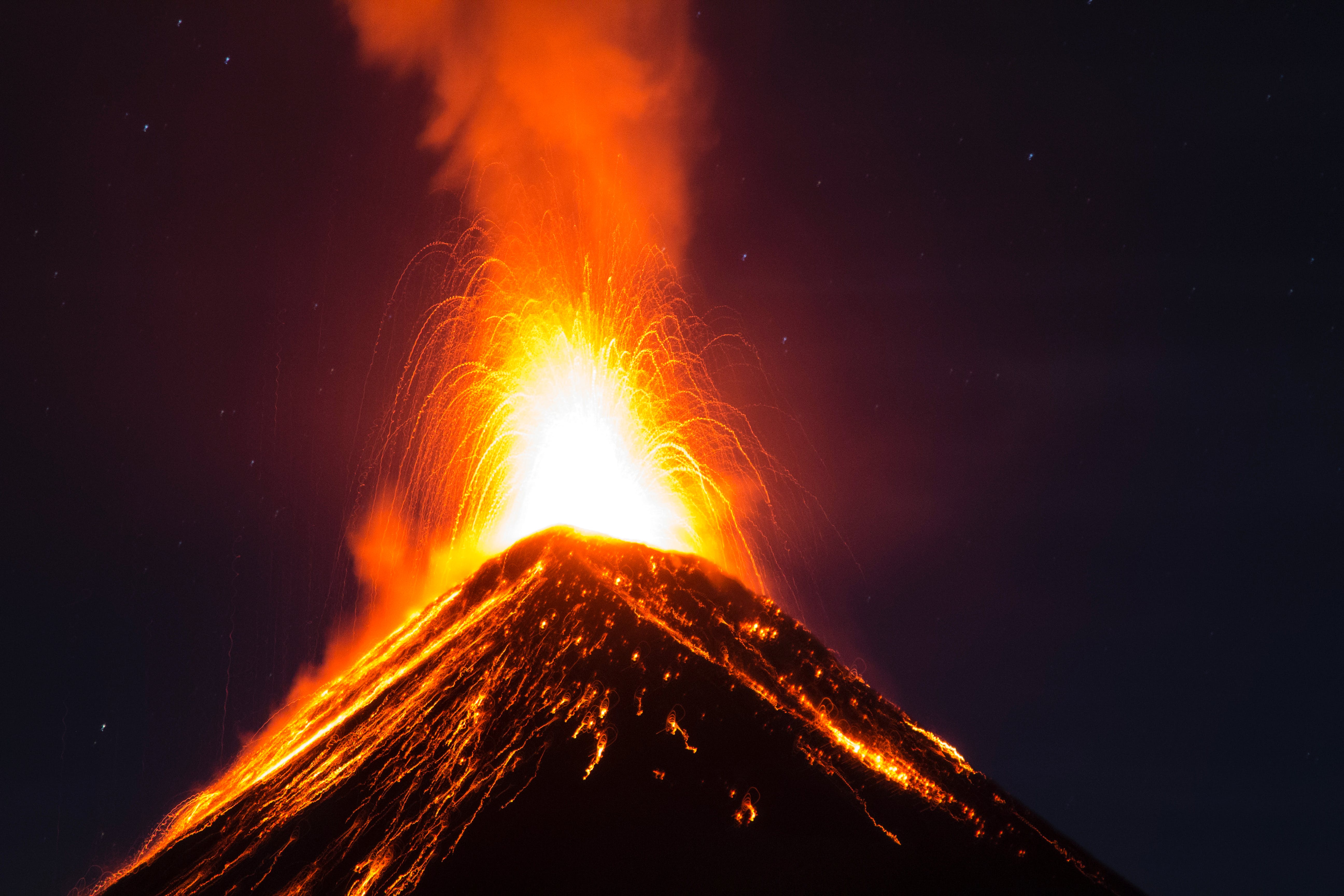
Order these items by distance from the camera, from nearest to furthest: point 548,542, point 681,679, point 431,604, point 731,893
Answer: point 731,893
point 681,679
point 548,542
point 431,604

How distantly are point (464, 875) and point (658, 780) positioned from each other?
3721 millimetres

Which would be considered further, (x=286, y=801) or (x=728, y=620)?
(x=728, y=620)

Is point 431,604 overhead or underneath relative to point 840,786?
overhead

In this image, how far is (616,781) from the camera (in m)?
17.3

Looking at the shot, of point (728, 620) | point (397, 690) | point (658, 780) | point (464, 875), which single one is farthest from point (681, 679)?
point (397, 690)

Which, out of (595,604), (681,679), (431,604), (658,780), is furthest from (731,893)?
(431,604)

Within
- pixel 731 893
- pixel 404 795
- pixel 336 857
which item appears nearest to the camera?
pixel 731 893

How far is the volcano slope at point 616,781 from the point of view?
15.8 meters

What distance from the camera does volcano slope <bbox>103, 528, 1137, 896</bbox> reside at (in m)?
15.8

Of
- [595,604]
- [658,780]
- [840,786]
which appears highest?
[595,604]

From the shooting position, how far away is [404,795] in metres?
18.5

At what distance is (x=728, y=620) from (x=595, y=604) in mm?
3594

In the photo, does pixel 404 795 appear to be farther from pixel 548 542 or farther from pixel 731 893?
pixel 548 542

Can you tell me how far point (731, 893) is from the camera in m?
14.8
